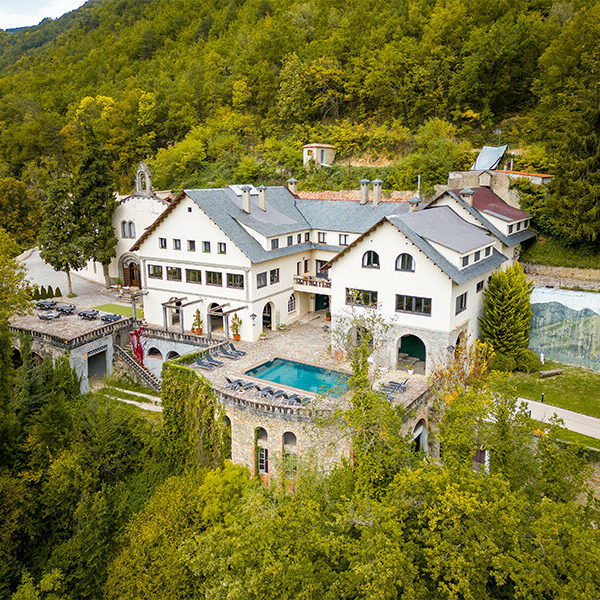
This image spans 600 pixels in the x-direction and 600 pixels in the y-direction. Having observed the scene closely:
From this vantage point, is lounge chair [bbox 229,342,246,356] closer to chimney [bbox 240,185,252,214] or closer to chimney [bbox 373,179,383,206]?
chimney [bbox 240,185,252,214]

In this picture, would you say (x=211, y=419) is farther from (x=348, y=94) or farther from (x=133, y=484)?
(x=348, y=94)

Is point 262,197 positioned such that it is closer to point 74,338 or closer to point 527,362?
point 74,338

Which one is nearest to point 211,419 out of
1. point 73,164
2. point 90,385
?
point 90,385

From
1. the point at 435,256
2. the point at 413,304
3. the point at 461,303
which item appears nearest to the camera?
the point at 435,256

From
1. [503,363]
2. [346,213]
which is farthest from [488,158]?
[503,363]

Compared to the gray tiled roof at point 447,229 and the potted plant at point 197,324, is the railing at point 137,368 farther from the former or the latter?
the gray tiled roof at point 447,229

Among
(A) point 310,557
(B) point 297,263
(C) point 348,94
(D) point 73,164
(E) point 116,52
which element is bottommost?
(A) point 310,557
